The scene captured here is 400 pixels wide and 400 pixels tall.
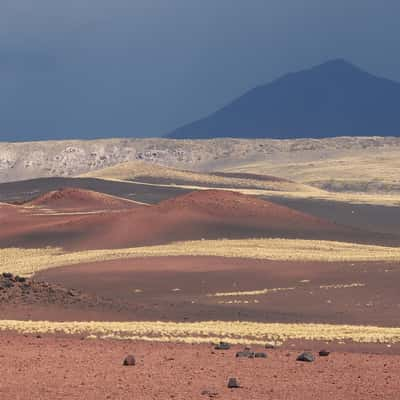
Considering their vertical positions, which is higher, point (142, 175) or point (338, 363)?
point (142, 175)

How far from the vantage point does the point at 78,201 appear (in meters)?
93.6

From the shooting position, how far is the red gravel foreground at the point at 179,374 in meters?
17.9

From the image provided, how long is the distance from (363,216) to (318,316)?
62.7 m

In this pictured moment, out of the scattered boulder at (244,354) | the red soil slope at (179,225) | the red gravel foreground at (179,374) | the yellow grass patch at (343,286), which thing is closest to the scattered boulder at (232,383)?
the red gravel foreground at (179,374)

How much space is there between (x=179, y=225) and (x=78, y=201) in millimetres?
26613

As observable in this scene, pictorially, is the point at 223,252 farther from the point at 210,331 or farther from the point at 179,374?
the point at 179,374

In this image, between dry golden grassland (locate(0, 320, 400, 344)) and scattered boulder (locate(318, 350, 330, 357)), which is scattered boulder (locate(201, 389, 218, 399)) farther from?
dry golden grassland (locate(0, 320, 400, 344))

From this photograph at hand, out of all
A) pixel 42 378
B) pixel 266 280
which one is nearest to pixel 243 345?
pixel 42 378

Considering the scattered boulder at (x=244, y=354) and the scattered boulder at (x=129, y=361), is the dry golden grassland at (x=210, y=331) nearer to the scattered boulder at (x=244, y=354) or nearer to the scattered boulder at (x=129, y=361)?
the scattered boulder at (x=244, y=354)

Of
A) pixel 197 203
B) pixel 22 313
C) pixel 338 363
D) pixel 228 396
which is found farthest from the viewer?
pixel 197 203

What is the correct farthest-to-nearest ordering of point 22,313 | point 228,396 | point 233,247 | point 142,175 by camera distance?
1. point 142,175
2. point 233,247
3. point 22,313
4. point 228,396

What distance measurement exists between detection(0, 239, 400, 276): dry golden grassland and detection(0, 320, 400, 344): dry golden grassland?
23.6m

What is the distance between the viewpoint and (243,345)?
84.4 feet

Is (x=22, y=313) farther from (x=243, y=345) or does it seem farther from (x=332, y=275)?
(x=332, y=275)
